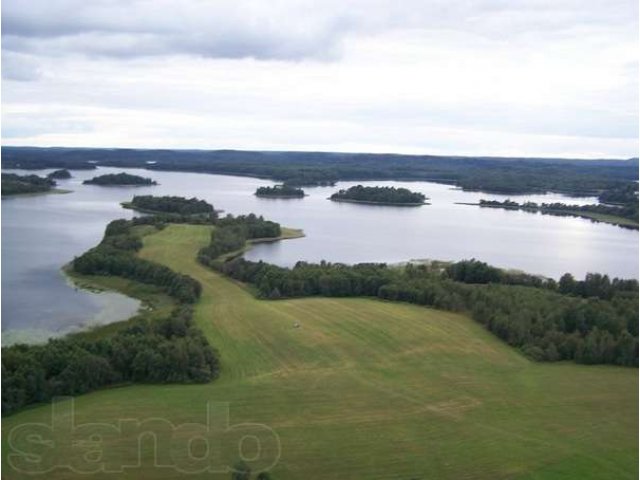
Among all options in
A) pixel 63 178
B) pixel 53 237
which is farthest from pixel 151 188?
pixel 53 237

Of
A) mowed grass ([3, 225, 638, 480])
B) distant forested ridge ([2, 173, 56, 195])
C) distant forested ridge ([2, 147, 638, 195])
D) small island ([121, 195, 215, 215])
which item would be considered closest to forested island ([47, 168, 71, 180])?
distant forested ridge ([2, 147, 638, 195])

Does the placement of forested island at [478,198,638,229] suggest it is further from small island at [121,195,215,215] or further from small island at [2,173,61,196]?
small island at [2,173,61,196]

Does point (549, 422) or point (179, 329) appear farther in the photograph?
point (179, 329)

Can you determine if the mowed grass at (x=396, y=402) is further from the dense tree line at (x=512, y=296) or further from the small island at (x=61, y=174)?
the small island at (x=61, y=174)

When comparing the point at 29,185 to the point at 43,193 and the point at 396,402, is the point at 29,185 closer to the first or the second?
the point at 43,193

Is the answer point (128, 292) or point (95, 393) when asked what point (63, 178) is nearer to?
point (128, 292)
